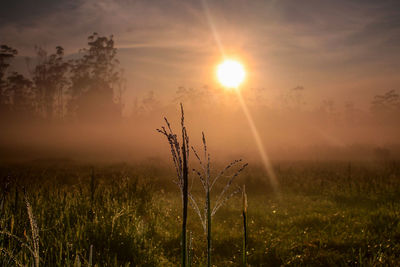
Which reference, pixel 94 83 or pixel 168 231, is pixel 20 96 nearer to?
pixel 94 83

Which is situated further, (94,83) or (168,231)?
(94,83)

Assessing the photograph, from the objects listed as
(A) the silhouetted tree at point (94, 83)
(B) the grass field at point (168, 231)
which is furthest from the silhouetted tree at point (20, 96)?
(B) the grass field at point (168, 231)

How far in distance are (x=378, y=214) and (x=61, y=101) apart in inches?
2849

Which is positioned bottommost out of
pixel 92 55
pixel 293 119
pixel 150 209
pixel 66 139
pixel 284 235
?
pixel 284 235

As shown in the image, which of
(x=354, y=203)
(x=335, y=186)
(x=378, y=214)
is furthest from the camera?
(x=335, y=186)

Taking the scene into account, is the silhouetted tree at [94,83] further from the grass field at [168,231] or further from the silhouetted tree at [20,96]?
the grass field at [168,231]

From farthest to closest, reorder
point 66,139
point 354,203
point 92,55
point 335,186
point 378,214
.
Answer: point 92,55, point 66,139, point 335,186, point 354,203, point 378,214

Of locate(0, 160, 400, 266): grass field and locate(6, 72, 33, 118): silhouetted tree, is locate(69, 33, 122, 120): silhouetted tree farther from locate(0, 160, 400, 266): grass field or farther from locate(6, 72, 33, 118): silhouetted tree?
locate(0, 160, 400, 266): grass field

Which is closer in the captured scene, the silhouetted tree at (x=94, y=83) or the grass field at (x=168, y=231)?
the grass field at (x=168, y=231)

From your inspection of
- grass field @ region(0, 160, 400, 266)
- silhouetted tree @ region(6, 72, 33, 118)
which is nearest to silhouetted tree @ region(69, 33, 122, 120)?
silhouetted tree @ region(6, 72, 33, 118)

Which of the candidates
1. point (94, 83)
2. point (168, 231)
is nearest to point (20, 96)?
point (94, 83)

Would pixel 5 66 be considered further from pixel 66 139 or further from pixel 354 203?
pixel 354 203

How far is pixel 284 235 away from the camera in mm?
7305

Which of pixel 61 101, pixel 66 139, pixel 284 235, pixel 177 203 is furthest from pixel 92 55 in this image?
pixel 284 235
